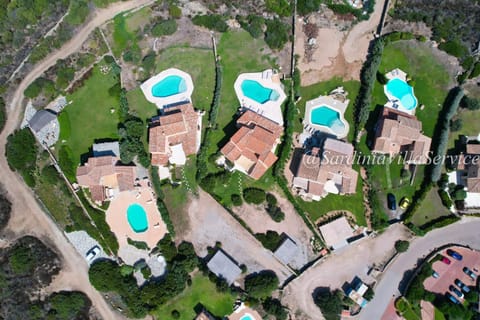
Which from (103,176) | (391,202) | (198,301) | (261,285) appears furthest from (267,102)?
(198,301)

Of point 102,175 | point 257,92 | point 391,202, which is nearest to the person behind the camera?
point 391,202

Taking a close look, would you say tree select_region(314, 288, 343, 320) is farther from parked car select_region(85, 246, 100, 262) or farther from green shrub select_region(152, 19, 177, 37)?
green shrub select_region(152, 19, 177, 37)

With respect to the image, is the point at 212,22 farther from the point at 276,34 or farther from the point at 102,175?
the point at 102,175

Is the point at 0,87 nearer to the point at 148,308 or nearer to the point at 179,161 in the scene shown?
the point at 179,161

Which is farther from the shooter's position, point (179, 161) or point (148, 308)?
point (179, 161)

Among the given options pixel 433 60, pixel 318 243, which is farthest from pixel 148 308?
pixel 433 60

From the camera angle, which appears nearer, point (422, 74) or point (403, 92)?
point (403, 92)
